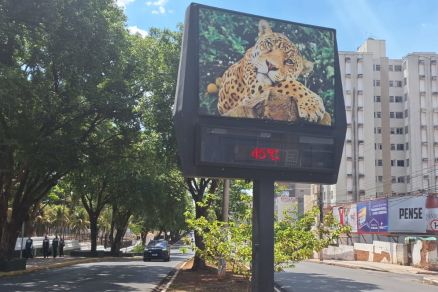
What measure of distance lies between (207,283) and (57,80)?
32.0ft

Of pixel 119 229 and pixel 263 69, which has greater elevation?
pixel 263 69

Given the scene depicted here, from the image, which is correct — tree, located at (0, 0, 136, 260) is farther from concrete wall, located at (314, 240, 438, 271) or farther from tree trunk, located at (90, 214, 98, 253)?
tree trunk, located at (90, 214, 98, 253)

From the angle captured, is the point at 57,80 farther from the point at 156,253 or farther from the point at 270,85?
the point at 156,253

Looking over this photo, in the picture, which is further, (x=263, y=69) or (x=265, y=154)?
(x=263, y=69)

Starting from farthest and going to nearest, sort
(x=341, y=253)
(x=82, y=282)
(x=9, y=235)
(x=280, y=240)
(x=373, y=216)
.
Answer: (x=341, y=253) < (x=373, y=216) < (x=9, y=235) < (x=82, y=282) < (x=280, y=240)

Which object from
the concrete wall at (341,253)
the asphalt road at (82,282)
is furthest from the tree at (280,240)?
the concrete wall at (341,253)

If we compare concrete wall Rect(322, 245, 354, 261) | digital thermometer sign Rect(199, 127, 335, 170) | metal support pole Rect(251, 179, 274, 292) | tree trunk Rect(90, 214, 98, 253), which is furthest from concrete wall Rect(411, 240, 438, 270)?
digital thermometer sign Rect(199, 127, 335, 170)

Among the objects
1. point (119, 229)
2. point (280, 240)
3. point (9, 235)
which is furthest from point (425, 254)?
point (280, 240)

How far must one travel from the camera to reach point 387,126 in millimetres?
83375

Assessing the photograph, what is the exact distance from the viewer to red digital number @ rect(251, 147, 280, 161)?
821 centimetres

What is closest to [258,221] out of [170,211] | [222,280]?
[222,280]

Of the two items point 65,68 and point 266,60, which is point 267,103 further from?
point 65,68

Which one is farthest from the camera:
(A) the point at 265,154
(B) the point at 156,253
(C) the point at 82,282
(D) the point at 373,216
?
(D) the point at 373,216

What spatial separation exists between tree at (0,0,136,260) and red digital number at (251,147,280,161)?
881 centimetres
